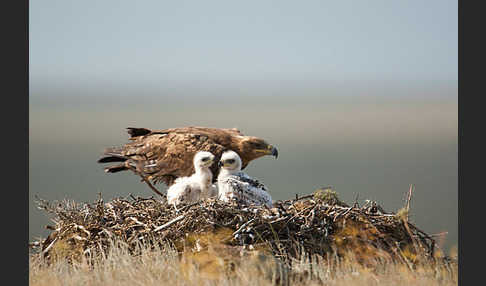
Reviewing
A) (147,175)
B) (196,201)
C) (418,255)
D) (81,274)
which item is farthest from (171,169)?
(418,255)

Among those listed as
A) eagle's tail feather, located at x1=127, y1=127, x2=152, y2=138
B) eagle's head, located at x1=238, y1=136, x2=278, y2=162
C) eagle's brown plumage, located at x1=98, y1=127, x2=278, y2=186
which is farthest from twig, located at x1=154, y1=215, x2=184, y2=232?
eagle's tail feather, located at x1=127, y1=127, x2=152, y2=138

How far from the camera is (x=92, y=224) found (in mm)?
7367

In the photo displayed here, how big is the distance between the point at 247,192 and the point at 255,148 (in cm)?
171

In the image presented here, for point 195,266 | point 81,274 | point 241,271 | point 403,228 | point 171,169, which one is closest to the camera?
point 241,271

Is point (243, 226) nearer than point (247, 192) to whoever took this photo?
Yes

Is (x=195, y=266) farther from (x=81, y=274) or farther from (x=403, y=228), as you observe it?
(x=403, y=228)

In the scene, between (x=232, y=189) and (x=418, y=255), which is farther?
(x=232, y=189)

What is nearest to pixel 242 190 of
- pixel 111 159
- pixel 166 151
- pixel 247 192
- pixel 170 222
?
pixel 247 192

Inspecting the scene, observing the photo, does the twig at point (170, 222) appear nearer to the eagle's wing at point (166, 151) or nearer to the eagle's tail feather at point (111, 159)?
the eagle's wing at point (166, 151)

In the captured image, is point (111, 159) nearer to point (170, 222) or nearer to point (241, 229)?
point (170, 222)

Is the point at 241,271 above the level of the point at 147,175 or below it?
below

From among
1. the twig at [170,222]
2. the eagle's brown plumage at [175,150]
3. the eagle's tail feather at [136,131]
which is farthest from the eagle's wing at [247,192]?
the eagle's tail feather at [136,131]

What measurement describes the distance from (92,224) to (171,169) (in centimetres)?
214

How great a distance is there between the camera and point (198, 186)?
25.9 feet
